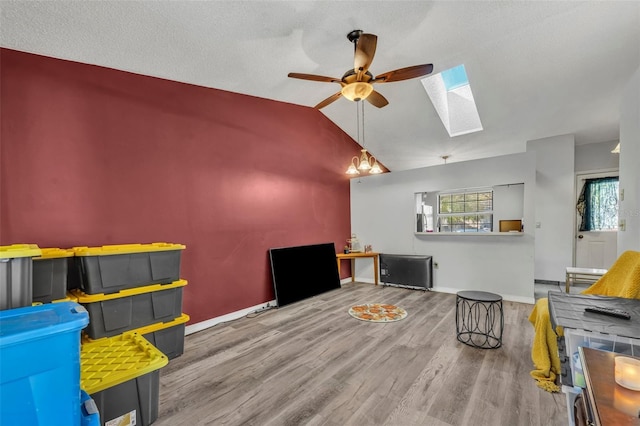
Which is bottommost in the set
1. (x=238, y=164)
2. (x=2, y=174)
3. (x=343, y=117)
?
(x=2, y=174)

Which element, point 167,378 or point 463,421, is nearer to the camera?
point 463,421

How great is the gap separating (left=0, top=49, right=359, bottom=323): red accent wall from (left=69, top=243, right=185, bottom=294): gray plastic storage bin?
0.40m

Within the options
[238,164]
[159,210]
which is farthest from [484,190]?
[159,210]

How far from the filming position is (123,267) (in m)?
2.21

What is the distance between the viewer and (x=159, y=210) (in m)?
2.82

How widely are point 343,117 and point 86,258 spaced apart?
A: 4258 millimetres

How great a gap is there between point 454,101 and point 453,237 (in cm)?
233

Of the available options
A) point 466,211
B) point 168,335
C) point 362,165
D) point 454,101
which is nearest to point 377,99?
point 362,165

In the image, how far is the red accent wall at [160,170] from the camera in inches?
83.8

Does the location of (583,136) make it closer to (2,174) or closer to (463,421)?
(463,421)

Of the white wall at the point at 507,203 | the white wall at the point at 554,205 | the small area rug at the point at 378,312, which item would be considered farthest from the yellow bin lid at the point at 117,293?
the white wall at the point at 554,205

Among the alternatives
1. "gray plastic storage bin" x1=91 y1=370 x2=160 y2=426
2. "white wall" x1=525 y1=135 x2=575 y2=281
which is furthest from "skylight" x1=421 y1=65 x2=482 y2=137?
"gray plastic storage bin" x1=91 y1=370 x2=160 y2=426

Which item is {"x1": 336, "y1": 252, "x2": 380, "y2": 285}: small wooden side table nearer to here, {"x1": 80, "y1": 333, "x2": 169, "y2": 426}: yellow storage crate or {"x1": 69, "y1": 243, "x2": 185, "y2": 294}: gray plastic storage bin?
{"x1": 69, "y1": 243, "x2": 185, "y2": 294}: gray plastic storage bin

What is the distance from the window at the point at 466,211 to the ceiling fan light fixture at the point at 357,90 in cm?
296
